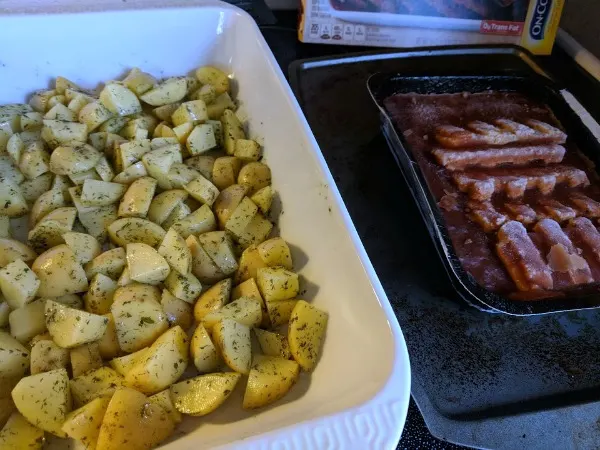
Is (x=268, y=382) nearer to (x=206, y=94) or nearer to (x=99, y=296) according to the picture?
(x=99, y=296)

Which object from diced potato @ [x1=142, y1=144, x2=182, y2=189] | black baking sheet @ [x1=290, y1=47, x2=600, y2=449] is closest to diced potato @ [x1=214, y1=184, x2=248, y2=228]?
diced potato @ [x1=142, y1=144, x2=182, y2=189]

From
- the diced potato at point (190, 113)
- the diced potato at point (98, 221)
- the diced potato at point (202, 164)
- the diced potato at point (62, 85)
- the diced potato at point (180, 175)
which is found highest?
the diced potato at point (62, 85)

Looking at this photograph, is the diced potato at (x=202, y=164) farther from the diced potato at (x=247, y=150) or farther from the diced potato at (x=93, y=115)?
the diced potato at (x=93, y=115)

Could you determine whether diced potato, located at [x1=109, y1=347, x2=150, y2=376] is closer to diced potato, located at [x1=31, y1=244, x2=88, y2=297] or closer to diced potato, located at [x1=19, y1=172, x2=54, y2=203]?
diced potato, located at [x1=31, y1=244, x2=88, y2=297]

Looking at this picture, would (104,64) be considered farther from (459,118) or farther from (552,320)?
(552,320)

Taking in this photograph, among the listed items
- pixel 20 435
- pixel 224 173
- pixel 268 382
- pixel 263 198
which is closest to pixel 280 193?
pixel 263 198

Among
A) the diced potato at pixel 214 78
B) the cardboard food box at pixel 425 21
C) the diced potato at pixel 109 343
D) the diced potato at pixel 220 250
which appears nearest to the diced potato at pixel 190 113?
the diced potato at pixel 214 78
